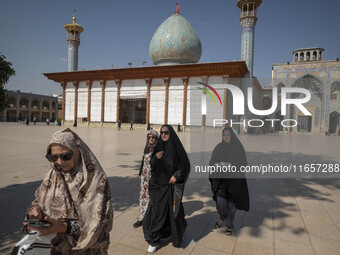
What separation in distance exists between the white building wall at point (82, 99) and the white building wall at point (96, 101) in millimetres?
1046

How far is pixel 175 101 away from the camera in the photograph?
21.6m

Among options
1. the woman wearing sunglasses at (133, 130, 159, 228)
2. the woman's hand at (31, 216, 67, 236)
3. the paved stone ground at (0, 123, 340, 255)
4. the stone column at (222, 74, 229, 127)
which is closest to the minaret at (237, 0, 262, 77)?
the stone column at (222, 74, 229, 127)

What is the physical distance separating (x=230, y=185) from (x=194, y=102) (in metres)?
18.4

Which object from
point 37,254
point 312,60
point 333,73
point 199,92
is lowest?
point 37,254

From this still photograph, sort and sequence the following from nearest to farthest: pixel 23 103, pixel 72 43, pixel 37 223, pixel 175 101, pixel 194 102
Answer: pixel 37 223 → pixel 194 102 → pixel 175 101 → pixel 72 43 → pixel 23 103

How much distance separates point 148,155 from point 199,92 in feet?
60.3

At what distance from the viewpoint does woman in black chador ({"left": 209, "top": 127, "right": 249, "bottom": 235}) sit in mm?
2680

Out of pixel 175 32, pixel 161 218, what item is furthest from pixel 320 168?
pixel 175 32

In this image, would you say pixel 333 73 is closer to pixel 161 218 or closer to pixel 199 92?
pixel 199 92

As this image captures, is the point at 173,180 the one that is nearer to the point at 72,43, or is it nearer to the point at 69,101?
Answer: the point at 69,101

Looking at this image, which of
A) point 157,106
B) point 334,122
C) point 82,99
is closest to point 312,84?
point 334,122

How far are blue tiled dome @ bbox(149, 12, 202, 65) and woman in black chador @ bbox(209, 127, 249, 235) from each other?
2243 centimetres

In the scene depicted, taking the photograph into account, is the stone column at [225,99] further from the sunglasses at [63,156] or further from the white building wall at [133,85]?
the sunglasses at [63,156]

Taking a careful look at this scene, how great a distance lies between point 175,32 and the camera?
23.9 meters
